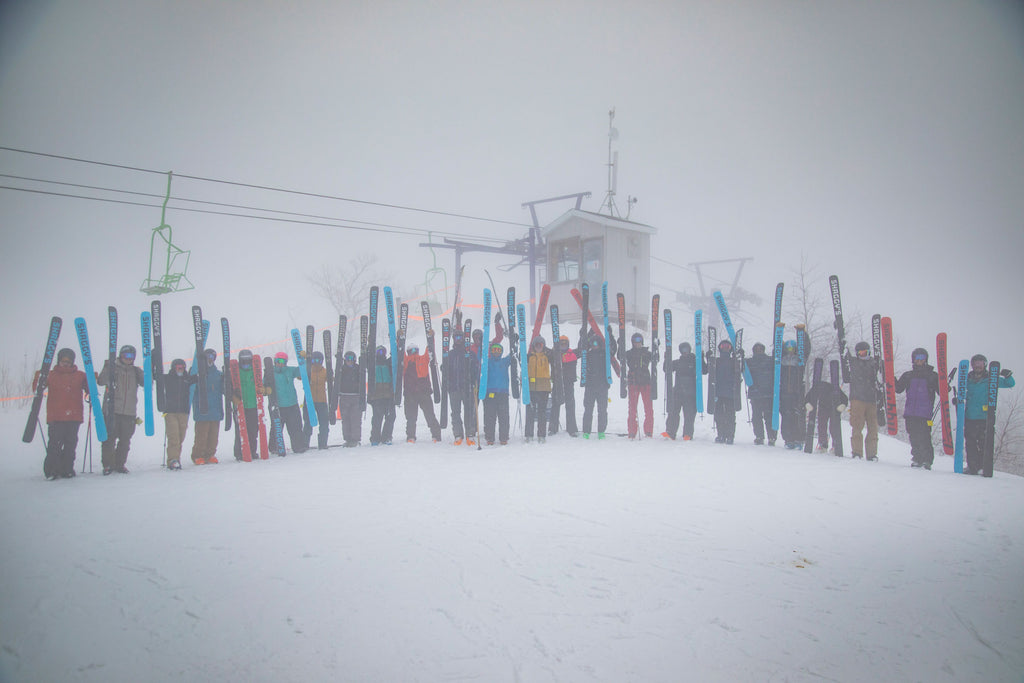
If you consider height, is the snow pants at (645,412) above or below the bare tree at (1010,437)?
above

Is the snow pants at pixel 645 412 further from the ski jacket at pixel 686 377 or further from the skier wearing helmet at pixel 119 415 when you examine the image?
the skier wearing helmet at pixel 119 415

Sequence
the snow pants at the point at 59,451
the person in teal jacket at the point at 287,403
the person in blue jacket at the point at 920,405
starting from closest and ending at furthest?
the snow pants at the point at 59,451, the person in blue jacket at the point at 920,405, the person in teal jacket at the point at 287,403

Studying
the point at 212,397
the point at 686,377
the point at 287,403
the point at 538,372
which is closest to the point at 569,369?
the point at 538,372

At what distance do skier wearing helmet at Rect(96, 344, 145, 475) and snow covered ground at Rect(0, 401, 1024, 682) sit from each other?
1.30m

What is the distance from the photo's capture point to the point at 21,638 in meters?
3.40

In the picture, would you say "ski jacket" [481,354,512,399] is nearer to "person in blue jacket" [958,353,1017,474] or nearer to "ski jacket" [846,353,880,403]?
"ski jacket" [846,353,880,403]

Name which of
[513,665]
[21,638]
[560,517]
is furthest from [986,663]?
[21,638]

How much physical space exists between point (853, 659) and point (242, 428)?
31.7 ft

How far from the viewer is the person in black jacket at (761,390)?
33.3ft

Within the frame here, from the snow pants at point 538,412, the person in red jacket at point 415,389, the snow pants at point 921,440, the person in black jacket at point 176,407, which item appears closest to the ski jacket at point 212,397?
the person in black jacket at point 176,407

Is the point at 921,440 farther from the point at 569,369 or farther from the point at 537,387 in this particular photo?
the point at 537,387

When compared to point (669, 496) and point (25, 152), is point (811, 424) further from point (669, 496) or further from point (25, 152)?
point (25, 152)

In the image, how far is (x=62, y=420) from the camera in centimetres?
784

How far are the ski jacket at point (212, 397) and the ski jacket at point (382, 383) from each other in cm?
272
